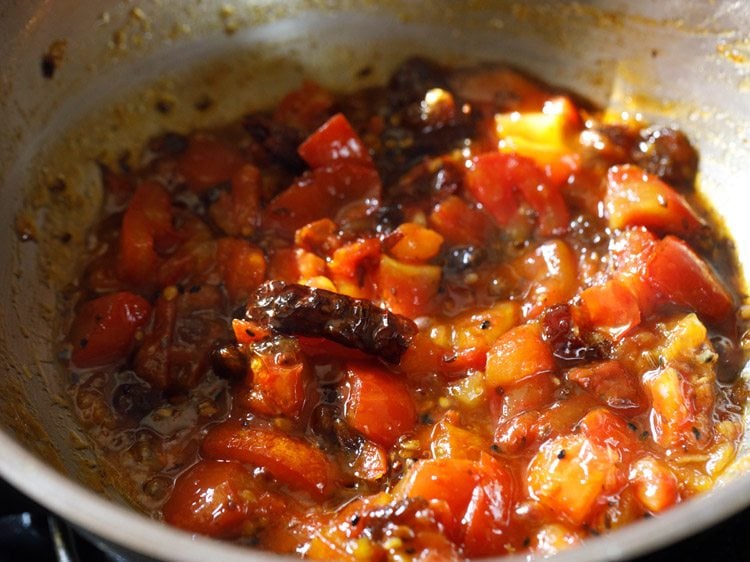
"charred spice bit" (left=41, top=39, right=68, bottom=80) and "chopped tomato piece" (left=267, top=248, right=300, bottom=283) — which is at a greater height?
"charred spice bit" (left=41, top=39, right=68, bottom=80)

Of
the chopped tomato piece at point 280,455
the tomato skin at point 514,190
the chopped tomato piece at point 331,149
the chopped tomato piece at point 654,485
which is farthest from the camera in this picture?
the chopped tomato piece at point 331,149

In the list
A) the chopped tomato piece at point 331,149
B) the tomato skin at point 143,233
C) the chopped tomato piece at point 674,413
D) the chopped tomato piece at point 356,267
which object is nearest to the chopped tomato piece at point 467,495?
the chopped tomato piece at point 674,413

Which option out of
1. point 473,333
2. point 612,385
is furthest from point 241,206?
point 612,385

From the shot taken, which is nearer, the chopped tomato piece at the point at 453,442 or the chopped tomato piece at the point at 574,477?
the chopped tomato piece at the point at 574,477

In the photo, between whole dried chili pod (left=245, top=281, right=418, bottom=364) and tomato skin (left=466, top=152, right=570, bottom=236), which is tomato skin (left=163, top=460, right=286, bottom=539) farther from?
tomato skin (left=466, top=152, right=570, bottom=236)

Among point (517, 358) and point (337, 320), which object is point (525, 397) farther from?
point (337, 320)

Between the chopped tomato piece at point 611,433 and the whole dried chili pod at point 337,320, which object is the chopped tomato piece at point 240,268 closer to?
the whole dried chili pod at point 337,320

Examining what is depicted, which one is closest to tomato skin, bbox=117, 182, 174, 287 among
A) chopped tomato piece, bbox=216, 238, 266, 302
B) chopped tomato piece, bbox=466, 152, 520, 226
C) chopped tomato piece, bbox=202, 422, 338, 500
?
chopped tomato piece, bbox=216, 238, 266, 302

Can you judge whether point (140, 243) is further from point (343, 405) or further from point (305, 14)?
point (305, 14)
